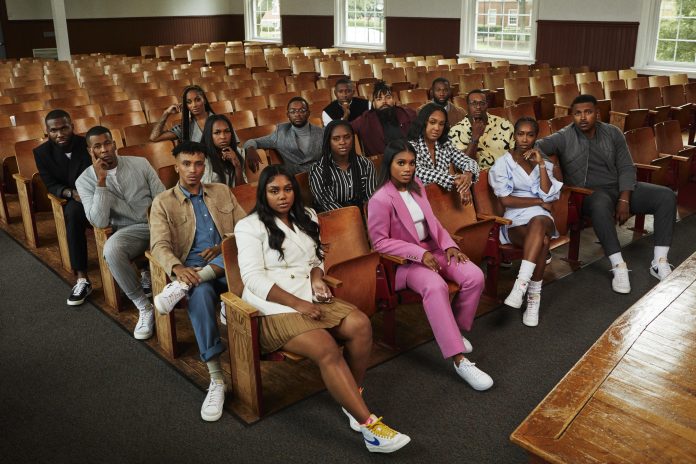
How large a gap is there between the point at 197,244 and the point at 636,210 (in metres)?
2.85

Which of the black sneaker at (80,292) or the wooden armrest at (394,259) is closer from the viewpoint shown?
the wooden armrest at (394,259)

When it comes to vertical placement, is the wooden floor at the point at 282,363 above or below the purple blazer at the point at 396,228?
below

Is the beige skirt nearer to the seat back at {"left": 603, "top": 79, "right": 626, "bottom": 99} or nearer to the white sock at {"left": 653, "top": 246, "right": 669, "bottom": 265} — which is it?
the white sock at {"left": 653, "top": 246, "right": 669, "bottom": 265}

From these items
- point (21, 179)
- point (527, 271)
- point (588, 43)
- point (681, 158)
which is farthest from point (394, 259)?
point (588, 43)

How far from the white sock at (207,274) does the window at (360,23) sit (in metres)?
12.1

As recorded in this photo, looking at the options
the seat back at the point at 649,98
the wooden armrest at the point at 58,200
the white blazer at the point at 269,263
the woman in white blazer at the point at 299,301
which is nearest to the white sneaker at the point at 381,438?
the woman in white blazer at the point at 299,301

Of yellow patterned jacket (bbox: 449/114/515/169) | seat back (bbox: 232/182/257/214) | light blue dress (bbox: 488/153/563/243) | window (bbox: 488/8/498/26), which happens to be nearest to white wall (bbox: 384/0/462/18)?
window (bbox: 488/8/498/26)

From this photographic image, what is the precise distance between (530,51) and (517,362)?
373 inches

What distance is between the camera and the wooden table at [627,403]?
168cm

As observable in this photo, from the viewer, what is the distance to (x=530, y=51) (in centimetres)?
1157

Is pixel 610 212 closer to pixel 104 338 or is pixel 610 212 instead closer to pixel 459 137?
pixel 459 137

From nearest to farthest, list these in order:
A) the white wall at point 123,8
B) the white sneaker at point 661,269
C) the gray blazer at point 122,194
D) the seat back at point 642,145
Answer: the gray blazer at point 122,194 < the white sneaker at point 661,269 < the seat back at point 642,145 < the white wall at point 123,8

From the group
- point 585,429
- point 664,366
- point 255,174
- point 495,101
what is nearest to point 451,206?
point 255,174

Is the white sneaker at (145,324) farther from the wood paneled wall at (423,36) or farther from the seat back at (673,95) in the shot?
the wood paneled wall at (423,36)
